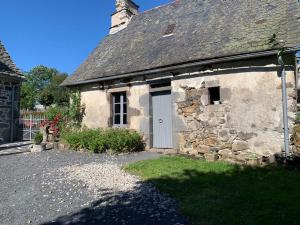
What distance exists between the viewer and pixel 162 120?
32.8 ft

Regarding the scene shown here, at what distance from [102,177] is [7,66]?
10286mm

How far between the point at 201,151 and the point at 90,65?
7.00 m

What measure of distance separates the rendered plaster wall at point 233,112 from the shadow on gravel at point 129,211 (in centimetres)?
382

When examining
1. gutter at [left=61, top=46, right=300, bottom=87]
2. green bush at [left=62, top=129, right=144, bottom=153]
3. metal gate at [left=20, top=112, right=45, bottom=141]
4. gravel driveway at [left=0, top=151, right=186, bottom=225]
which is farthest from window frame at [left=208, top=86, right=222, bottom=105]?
metal gate at [left=20, top=112, right=45, bottom=141]

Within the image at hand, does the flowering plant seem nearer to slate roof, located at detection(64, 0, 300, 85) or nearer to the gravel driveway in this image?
slate roof, located at detection(64, 0, 300, 85)

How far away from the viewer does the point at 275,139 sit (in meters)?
7.31

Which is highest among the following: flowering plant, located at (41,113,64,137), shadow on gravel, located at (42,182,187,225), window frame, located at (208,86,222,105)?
window frame, located at (208,86,222,105)

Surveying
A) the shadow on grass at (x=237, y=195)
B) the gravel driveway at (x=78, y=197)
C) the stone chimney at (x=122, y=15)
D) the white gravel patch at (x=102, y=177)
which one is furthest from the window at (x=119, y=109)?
the shadow on grass at (x=237, y=195)

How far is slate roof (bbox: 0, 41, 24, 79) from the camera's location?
13.2 metres

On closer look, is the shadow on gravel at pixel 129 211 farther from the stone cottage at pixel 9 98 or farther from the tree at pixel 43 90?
the tree at pixel 43 90

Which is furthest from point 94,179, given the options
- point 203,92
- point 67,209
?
point 203,92

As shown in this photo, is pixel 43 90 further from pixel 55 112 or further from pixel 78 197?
pixel 78 197

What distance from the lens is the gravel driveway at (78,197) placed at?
4008 mm

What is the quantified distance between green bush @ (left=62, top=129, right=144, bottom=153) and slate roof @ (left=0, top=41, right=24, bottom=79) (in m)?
5.27
